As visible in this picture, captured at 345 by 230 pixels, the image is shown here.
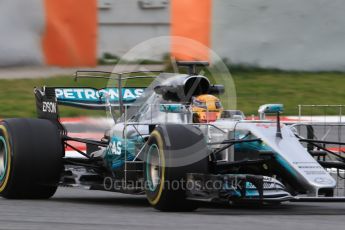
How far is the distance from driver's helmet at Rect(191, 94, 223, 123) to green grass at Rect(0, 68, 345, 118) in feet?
25.8

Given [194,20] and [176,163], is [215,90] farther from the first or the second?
[194,20]

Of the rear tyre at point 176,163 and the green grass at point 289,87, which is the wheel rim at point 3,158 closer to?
the rear tyre at point 176,163

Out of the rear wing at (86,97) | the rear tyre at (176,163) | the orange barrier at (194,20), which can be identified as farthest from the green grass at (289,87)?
the rear tyre at (176,163)

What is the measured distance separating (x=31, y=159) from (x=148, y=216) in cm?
226

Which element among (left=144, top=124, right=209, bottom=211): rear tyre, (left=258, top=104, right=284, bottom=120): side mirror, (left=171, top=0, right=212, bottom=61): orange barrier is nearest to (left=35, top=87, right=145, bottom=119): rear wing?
(left=258, top=104, right=284, bottom=120): side mirror

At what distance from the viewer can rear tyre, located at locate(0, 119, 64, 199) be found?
34.3 feet

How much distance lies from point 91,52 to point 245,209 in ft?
32.6

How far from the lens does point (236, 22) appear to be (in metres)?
19.2

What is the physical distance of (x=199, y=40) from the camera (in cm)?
1870

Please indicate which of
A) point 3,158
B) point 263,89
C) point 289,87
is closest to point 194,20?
point 263,89

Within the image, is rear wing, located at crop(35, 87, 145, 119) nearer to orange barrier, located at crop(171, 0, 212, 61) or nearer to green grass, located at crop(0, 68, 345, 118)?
green grass, located at crop(0, 68, 345, 118)

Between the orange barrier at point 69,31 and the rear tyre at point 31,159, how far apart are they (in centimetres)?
796

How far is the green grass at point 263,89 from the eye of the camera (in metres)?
18.4

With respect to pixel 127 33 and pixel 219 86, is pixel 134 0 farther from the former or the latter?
pixel 219 86
